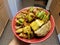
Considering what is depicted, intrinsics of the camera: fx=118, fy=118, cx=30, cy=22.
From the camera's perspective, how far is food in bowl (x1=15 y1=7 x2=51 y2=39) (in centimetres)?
50

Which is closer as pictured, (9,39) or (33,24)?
(33,24)

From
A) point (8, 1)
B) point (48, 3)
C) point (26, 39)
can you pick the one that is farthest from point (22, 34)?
point (48, 3)

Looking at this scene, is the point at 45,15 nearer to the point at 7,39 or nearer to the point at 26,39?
the point at 26,39

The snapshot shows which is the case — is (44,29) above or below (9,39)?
above

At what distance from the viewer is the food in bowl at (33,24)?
498 mm

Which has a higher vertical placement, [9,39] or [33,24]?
[33,24]

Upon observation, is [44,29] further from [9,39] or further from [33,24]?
[9,39]

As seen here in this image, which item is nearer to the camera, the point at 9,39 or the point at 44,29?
the point at 44,29

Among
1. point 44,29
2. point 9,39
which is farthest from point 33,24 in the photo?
point 9,39

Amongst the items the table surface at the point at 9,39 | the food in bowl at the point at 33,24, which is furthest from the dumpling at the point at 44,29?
the table surface at the point at 9,39

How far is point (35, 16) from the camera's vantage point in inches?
21.0

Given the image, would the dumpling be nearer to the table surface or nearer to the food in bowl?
the food in bowl

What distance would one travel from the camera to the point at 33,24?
500mm

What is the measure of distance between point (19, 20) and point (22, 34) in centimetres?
7
